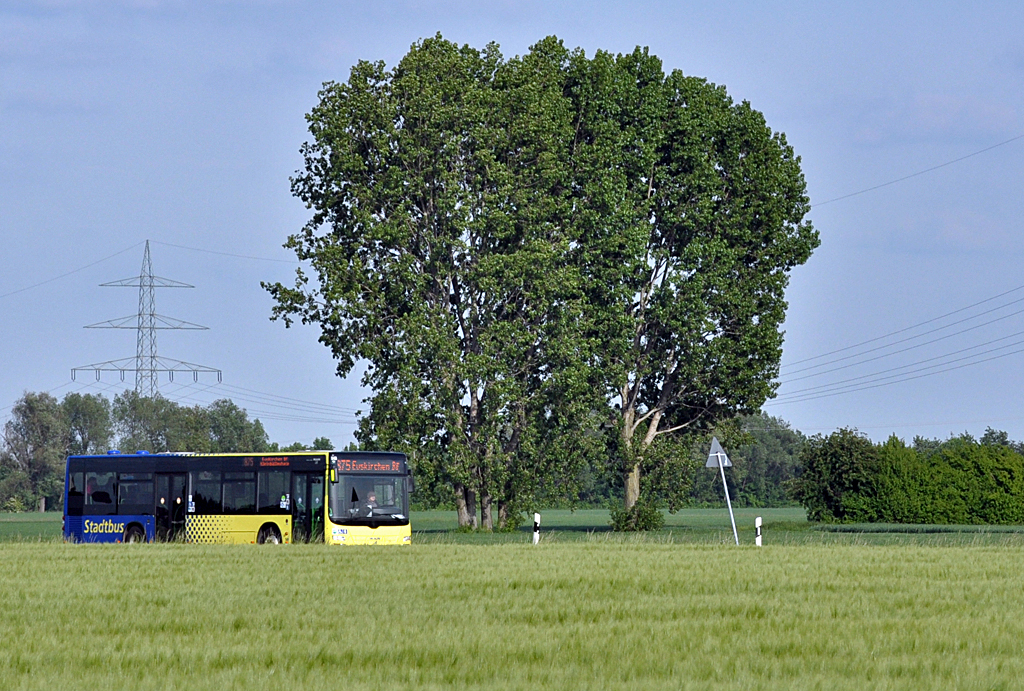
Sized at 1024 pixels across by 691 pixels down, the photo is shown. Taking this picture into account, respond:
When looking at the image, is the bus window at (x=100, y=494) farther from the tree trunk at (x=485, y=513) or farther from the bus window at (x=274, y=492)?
the tree trunk at (x=485, y=513)

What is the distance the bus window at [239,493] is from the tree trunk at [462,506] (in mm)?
13800

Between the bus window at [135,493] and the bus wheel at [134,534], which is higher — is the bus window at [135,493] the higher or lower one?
the higher one

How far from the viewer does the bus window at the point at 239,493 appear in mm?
40375

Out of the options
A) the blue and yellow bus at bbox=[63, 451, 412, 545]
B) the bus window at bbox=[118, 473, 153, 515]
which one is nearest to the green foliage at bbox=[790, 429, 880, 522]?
the blue and yellow bus at bbox=[63, 451, 412, 545]

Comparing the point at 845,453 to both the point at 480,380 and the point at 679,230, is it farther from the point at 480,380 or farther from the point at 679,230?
the point at 480,380

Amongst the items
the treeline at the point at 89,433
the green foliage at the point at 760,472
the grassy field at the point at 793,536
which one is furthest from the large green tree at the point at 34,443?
the grassy field at the point at 793,536

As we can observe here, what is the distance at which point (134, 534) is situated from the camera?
42.8 m

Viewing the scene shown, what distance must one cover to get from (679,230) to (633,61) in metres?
7.46

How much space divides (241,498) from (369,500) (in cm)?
418

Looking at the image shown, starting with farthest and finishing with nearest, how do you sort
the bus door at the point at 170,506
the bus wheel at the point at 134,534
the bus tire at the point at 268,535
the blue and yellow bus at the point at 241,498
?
the bus wheel at the point at 134,534 < the bus door at the point at 170,506 < the bus tire at the point at 268,535 < the blue and yellow bus at the point at 241,498

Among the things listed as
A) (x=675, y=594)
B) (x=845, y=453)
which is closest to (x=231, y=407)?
(x=845, y=453)

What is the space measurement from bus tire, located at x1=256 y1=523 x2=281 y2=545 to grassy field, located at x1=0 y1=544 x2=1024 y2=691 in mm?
12247

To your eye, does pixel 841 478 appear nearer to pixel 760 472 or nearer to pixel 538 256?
pixel 538 256

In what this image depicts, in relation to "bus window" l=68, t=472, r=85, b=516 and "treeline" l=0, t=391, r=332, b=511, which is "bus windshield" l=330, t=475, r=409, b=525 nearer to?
"bus window" l=68, t=472, r=85, b=516
